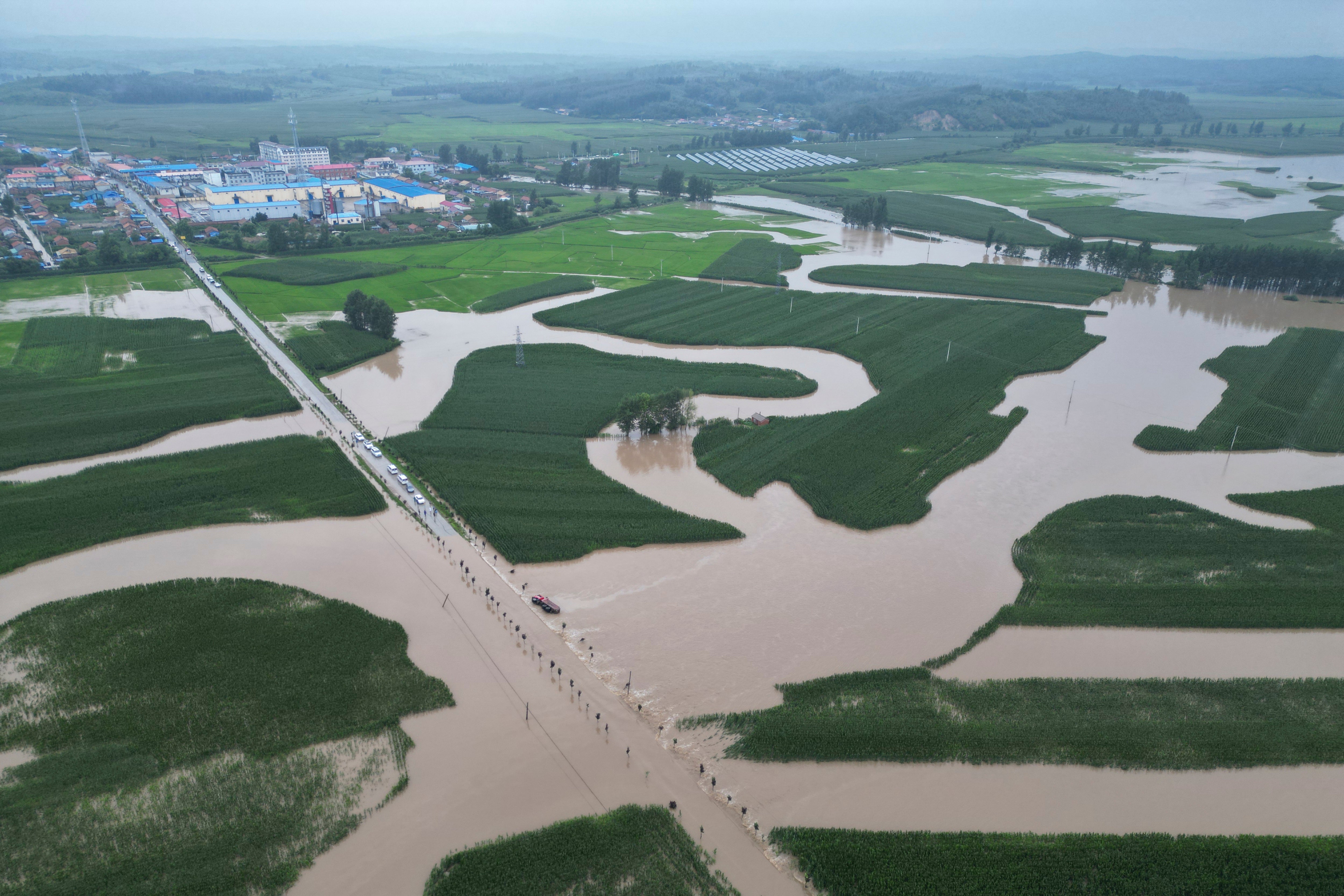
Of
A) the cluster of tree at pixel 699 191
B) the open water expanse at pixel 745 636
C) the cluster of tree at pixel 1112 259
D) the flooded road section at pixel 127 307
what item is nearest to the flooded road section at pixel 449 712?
the open water expanse at pixel 745 636

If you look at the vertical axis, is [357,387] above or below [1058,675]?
above

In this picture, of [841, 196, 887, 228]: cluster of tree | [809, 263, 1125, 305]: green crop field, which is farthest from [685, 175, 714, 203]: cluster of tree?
[809, 263, 1125, 305]: green crop field

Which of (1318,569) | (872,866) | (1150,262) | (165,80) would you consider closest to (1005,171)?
(1150,262)

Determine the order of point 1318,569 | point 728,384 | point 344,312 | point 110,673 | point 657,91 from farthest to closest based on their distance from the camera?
point 657,91, point 344,312, point 728,384, point 1318,569, point 110,673

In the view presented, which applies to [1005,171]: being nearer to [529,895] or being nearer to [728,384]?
[728,384]

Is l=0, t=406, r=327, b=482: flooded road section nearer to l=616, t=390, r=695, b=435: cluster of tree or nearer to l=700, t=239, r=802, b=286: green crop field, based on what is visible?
l=616, t=390, r=695, b=435: cluster of tree

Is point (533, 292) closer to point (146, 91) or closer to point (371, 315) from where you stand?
point (371, 315)
